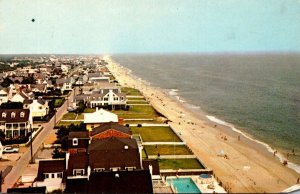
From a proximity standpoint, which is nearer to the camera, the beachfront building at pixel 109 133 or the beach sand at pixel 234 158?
the beach sand at pixel 234 158

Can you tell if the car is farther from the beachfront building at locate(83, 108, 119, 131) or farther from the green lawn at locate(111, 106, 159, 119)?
the green lawn at locate(111, 106, 159, 119)

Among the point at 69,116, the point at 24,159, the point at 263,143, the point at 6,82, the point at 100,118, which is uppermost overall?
the point at 100,118

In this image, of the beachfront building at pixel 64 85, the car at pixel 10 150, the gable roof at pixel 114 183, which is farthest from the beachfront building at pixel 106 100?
the gable roof at pixel 114 183

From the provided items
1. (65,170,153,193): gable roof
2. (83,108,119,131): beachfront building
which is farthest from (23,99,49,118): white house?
(65,170,153,193): gable roof

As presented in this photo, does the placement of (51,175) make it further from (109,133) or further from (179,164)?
(179,164)

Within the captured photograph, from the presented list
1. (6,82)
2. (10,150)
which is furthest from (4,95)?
(10,150)

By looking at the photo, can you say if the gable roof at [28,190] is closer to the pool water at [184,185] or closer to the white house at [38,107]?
the pool water at [184,185]

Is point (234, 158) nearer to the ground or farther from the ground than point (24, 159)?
nearer to the ground

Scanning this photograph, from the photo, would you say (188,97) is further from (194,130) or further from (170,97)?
(194,130)
